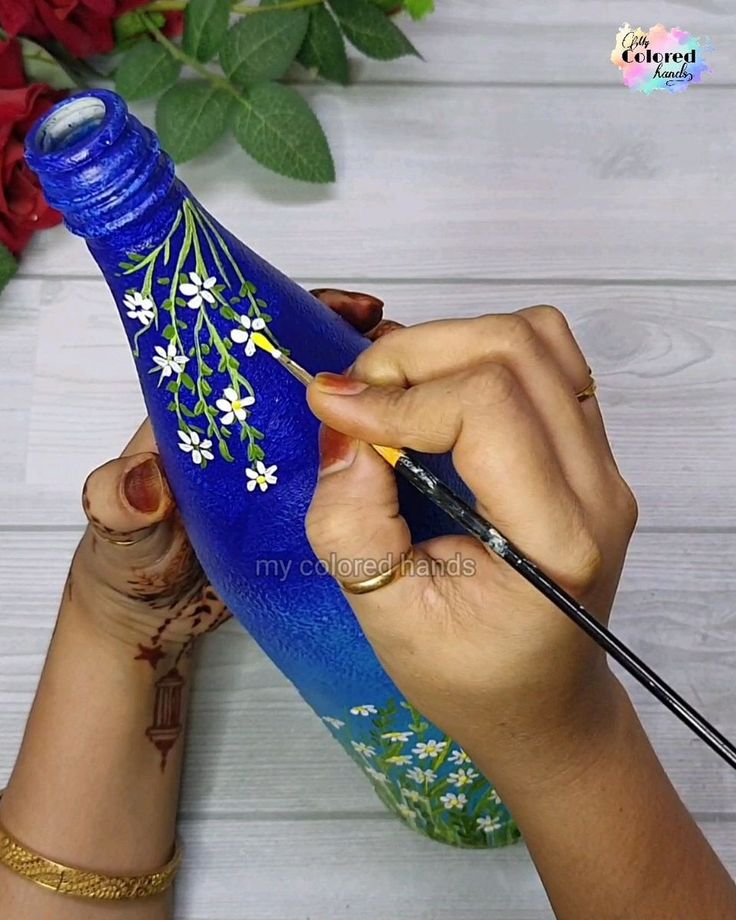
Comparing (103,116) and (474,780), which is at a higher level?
(103,116)

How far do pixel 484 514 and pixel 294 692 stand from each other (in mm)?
318

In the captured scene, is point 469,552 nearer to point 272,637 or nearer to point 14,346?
point 272,637

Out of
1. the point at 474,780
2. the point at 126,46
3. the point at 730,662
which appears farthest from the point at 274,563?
the point at 126,46

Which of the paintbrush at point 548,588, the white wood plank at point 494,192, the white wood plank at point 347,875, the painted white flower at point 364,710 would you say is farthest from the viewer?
the white wood plank at point 494,192

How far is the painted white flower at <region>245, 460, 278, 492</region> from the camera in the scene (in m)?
0.39

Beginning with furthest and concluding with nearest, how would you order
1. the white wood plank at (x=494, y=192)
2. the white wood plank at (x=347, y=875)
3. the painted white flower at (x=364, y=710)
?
the white wood plank at (x=494, y=192)
the white wood plank at (x=347, y=875)
the painted white flower at (x=364, y=710)

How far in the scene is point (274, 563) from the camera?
15.7 inches

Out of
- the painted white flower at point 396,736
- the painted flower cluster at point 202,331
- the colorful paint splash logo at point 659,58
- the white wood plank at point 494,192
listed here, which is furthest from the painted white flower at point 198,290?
the colorful paint splash logo at point 659,58

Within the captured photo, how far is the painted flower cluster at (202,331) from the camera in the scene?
36 cm

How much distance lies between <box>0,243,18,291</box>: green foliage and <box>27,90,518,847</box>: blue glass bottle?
0.98 feet

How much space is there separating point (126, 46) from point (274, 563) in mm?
450

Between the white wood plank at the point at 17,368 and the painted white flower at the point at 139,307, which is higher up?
the painted white flower at the point at 139,307

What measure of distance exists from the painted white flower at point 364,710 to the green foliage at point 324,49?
0.45 metres

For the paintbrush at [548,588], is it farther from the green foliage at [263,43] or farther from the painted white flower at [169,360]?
the green foliage at [263,43]
